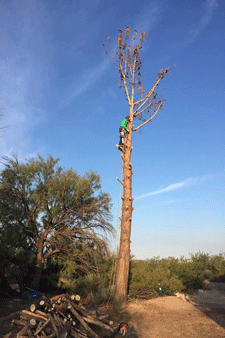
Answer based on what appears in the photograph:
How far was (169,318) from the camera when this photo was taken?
854cm

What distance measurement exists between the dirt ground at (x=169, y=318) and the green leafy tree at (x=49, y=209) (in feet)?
13.0

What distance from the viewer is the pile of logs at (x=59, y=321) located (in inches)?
245

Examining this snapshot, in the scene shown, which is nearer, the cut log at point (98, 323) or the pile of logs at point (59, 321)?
the pile of logs at point (59, 321)

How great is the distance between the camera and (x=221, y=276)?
19.1m

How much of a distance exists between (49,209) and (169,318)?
9.24 meters

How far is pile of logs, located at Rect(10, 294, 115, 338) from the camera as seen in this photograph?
20.5ft

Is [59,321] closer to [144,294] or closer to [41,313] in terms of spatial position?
[41,313]

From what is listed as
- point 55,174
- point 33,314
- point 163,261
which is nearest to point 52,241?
point 55,174

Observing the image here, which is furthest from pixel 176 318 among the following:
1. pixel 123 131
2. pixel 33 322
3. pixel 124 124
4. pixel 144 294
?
pixel 124 124

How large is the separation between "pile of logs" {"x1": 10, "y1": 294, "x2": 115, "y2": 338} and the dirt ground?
0.77 metres

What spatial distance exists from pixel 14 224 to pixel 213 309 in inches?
411

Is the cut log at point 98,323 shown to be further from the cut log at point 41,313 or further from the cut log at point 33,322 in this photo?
the cut log at point 33,322

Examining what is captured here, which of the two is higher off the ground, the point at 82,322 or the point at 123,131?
the point at 123,131

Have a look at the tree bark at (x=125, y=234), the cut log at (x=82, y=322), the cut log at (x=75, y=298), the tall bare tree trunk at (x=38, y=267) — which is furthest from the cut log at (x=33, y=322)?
the tall bare tree trunk at (x=38, y=267)
